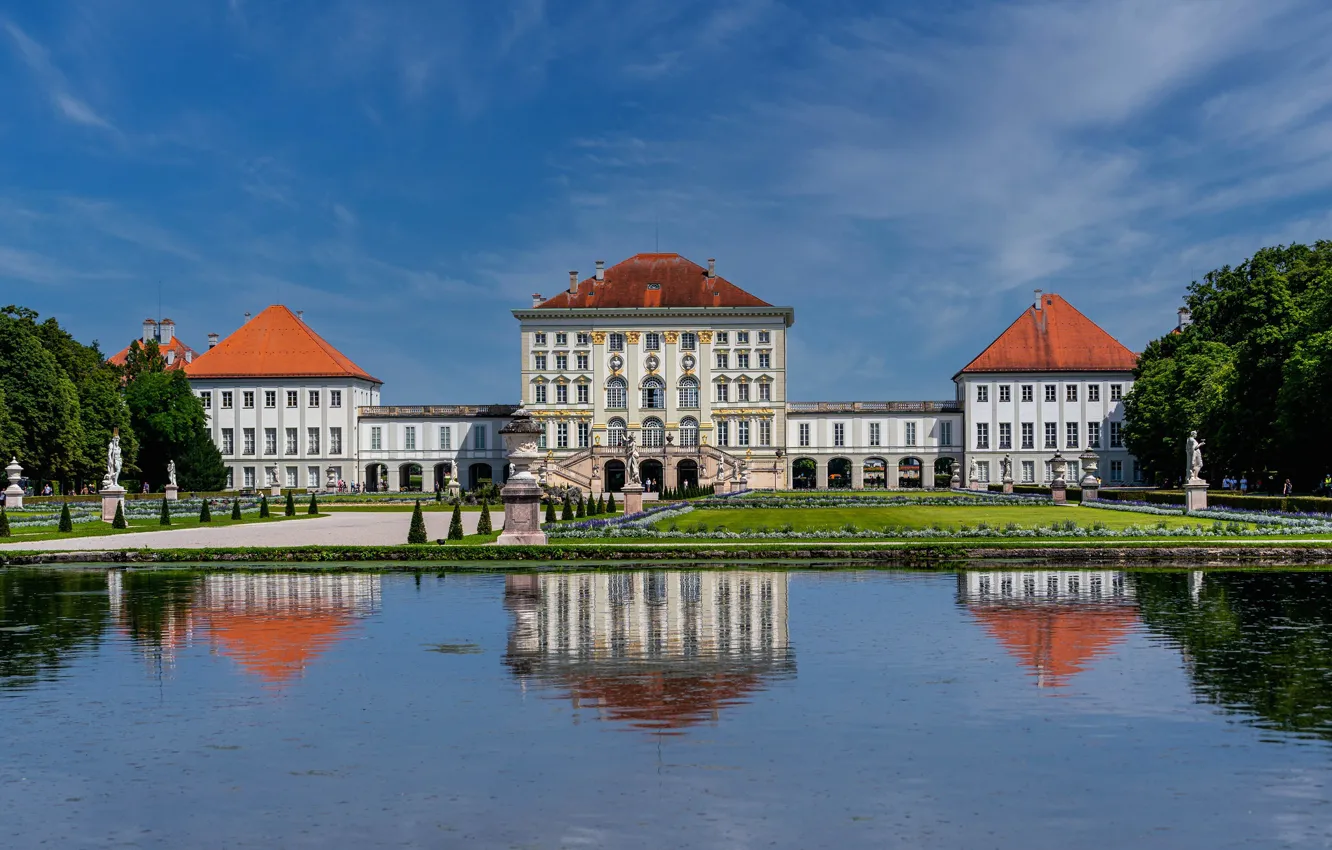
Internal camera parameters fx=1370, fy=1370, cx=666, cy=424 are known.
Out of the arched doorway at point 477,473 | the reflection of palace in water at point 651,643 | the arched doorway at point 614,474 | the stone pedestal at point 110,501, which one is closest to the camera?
the reflection of palace in water at point 651,643

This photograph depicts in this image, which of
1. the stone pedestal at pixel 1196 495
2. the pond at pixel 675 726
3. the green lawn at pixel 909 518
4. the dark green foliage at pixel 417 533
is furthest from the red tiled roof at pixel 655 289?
the pond at pixel 675 726

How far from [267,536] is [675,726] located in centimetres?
2512

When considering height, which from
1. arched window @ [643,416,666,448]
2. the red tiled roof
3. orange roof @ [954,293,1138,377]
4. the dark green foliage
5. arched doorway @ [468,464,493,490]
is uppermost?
the red tiled roof

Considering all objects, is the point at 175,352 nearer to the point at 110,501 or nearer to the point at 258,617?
the point at 110,501

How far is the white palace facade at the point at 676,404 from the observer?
8938 centimetres

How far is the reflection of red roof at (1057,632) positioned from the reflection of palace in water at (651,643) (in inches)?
83.5

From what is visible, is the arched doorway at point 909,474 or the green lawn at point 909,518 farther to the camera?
the arched doorway at point 909,474

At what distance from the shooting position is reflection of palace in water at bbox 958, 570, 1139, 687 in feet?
39.2

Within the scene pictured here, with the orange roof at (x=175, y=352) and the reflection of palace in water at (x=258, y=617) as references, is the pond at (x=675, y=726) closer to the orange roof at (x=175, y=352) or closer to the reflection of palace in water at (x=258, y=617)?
the reflection of palace in water at (x=258, y=617)

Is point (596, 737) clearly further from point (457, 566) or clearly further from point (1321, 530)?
point (1321, 530)

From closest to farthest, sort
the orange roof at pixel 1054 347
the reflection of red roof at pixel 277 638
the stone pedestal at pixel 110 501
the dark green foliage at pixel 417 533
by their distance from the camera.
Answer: the reflection of red roof at pixel 277 638 → the dark green foliage at pixel 417 533 → the stone pedestal at pixel 110 501 → the orange roof at pixel 1054 347

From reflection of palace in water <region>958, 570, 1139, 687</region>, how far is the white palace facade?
6806 cm

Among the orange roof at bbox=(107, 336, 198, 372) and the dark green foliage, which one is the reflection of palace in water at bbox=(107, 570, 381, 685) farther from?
the orange roof at bbox=(107, 336, 198, 372)

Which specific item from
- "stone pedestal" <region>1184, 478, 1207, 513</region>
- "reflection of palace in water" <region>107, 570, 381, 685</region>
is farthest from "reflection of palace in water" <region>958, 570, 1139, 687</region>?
"stone pedestal" <region>1184, 478, 1207, 513</region>
